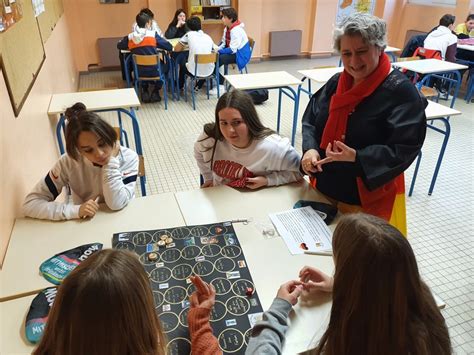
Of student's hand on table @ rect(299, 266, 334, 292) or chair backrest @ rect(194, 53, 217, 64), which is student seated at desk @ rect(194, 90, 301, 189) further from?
chair backrest @ rect(194, 53, 217, 64)

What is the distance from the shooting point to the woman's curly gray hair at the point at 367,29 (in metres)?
1.37

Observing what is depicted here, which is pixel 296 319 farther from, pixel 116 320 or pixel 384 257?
pixel 116 320

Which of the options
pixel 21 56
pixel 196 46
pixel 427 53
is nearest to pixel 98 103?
pixel 21 56

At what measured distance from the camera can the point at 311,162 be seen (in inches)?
62.4

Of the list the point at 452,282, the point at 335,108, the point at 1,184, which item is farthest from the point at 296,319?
the point at 452,282

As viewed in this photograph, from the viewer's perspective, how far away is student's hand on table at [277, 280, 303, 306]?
107 cm

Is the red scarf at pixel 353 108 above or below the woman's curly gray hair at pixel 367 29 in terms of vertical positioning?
below

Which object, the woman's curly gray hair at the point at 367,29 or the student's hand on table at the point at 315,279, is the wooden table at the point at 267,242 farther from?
the woman's curly gray hair at the point at 367,29

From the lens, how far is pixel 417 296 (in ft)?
2.52

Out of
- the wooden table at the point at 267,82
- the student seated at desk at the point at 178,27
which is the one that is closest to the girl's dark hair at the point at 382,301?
the wooden table at the point at 267,82

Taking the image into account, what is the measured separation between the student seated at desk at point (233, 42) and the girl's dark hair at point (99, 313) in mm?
Answer: 4982

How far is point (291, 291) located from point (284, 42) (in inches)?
272

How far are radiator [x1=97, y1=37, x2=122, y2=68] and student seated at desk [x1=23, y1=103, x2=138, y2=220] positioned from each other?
5198 millimetres

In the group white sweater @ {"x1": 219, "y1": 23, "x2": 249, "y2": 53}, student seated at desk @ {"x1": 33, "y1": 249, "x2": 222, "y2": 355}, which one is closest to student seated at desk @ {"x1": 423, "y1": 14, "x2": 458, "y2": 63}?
white sweater @ {"x1": 219, "y1": 23, "x2": 249, "y2": 53}
